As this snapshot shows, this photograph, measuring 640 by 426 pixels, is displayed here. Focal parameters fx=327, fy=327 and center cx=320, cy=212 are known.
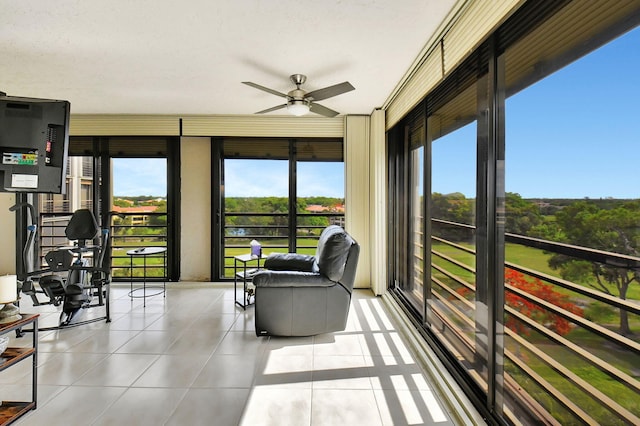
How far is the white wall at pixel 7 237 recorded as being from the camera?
4691mm

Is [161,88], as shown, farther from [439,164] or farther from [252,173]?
[439,164]

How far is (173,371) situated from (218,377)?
35 centimetres

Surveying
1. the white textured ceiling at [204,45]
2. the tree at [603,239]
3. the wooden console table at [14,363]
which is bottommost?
the wooden console table at [14,363]

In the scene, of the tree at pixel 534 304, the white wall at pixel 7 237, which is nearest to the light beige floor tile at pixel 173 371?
the tree at pixel 534 304

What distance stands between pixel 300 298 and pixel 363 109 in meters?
2.60

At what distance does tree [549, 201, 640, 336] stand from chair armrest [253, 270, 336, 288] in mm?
1928

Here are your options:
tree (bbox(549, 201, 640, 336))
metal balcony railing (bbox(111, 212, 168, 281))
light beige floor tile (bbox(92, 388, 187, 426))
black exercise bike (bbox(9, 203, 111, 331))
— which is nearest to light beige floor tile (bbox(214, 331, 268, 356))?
light beige floor tile (bbox(92, 388, 187, 426))

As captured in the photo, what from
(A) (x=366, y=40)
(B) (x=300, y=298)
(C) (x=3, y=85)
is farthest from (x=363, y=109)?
(C) (x=3, y=85)

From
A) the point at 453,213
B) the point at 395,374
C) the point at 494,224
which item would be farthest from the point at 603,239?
the point at 395,374

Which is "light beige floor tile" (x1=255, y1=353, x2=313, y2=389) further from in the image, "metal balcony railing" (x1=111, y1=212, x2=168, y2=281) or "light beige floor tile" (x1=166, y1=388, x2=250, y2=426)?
"metal balcony railing" (x1=111, y1=212, x2=168, y2=281)

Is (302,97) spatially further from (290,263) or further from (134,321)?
(134,321)

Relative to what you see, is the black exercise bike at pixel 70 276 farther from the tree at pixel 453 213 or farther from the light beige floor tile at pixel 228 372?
the tree at pixel 453 213

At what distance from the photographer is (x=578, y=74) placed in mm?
1211

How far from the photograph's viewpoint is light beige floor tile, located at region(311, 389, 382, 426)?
1.81 metres
